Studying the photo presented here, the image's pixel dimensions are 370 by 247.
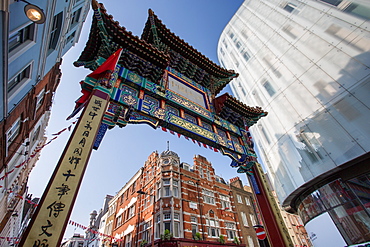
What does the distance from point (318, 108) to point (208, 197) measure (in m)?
15.5

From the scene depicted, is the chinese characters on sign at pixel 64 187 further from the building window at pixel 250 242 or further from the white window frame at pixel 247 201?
the white window frame at pixel 247 201

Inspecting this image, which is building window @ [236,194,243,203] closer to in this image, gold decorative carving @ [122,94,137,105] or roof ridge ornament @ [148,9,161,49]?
roof ridge ornament @ [148,9,161,49]

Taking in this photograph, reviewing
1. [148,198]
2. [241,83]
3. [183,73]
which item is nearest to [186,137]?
[183,73]

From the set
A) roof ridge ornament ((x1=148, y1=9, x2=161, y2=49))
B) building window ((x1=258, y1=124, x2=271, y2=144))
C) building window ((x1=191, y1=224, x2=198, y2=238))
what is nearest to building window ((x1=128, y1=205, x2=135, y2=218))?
building window ((x1=191, y1=224, x2=198, y2=238))

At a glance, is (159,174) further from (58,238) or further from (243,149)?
(58,238)

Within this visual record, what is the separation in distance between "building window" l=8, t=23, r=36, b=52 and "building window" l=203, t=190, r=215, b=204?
20655 millimetres

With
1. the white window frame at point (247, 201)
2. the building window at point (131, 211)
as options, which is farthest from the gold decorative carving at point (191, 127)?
the white window frame at point (247, 201)

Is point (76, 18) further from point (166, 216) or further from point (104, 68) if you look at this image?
point (166, 216)

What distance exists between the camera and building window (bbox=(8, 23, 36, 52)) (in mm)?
6688

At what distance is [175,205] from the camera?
1772 cm

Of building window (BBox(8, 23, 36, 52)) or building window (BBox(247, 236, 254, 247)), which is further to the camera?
building window (BBox(247, 236, 254, 247))

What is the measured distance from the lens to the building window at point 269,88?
1591cm

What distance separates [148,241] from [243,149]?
14280mm

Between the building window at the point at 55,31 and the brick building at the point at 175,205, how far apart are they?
12208 mm
